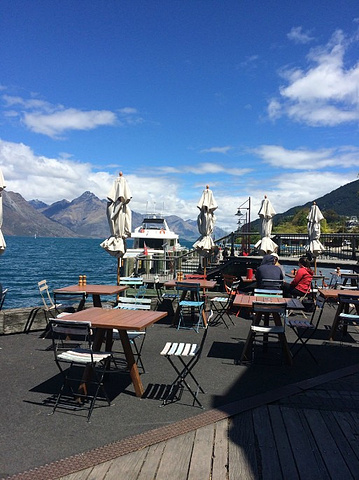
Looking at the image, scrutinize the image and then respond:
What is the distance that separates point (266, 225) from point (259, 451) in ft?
34.3

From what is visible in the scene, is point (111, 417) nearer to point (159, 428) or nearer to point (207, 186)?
point (159, 428)

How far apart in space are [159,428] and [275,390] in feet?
5.39

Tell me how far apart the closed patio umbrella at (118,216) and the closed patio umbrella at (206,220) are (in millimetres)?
2309

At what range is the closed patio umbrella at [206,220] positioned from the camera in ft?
35.0

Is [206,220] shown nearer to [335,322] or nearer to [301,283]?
[301,283]

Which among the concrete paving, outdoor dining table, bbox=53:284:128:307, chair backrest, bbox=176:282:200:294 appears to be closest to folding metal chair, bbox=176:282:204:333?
chair backrest, bbox=176:282:200:294

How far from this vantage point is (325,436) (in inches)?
139

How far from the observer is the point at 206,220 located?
35.6 ft

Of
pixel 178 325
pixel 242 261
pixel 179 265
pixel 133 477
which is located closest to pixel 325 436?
pixel 133 477

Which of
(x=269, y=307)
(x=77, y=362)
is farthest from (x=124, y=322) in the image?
(x=269, y=307)

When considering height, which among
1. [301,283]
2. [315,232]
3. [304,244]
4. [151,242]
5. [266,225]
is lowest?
[301,283]

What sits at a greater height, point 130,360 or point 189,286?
point 189,286

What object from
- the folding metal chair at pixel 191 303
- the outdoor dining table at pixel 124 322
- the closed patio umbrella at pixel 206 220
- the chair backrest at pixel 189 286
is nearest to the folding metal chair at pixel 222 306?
the folding metal chair at pixel 191 303

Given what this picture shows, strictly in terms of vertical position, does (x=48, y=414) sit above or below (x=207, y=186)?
below
